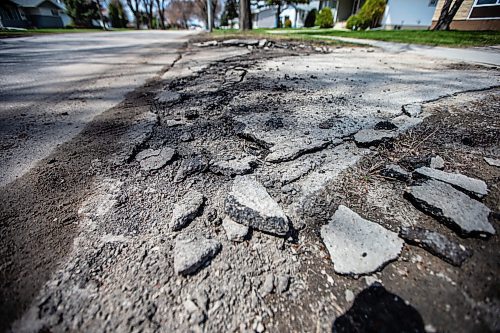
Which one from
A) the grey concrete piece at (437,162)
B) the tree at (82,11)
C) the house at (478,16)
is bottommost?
the grey concrete piece at (437,162)

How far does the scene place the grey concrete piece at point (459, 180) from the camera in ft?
4.30

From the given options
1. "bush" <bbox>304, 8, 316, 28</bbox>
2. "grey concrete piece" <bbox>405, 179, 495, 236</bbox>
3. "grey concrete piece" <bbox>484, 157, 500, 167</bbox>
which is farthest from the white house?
"grey concrete piece" <bbox>405, 179, 495, 236</bbox>

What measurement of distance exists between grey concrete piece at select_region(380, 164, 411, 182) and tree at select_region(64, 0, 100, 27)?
134ft

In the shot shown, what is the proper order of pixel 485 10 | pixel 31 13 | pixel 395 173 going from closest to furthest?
pixel 395 173
pixel 485 10
pixel 31 13

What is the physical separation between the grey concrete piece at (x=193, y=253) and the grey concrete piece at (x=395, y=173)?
1.14 meters

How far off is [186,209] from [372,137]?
58.5 inches

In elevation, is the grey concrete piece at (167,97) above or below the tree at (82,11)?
below

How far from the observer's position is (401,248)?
42.6 inches

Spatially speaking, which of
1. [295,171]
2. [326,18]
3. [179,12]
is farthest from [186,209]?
[179,12]

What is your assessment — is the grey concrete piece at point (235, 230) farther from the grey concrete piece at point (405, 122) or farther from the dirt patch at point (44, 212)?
the grey concrete piece at point (405, 122)

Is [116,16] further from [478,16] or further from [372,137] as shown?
[372,137]

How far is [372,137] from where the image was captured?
6.09ft

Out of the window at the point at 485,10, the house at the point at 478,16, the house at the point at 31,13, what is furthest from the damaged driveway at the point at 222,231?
the house at the point at 31,13

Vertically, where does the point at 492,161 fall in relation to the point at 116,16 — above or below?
below
